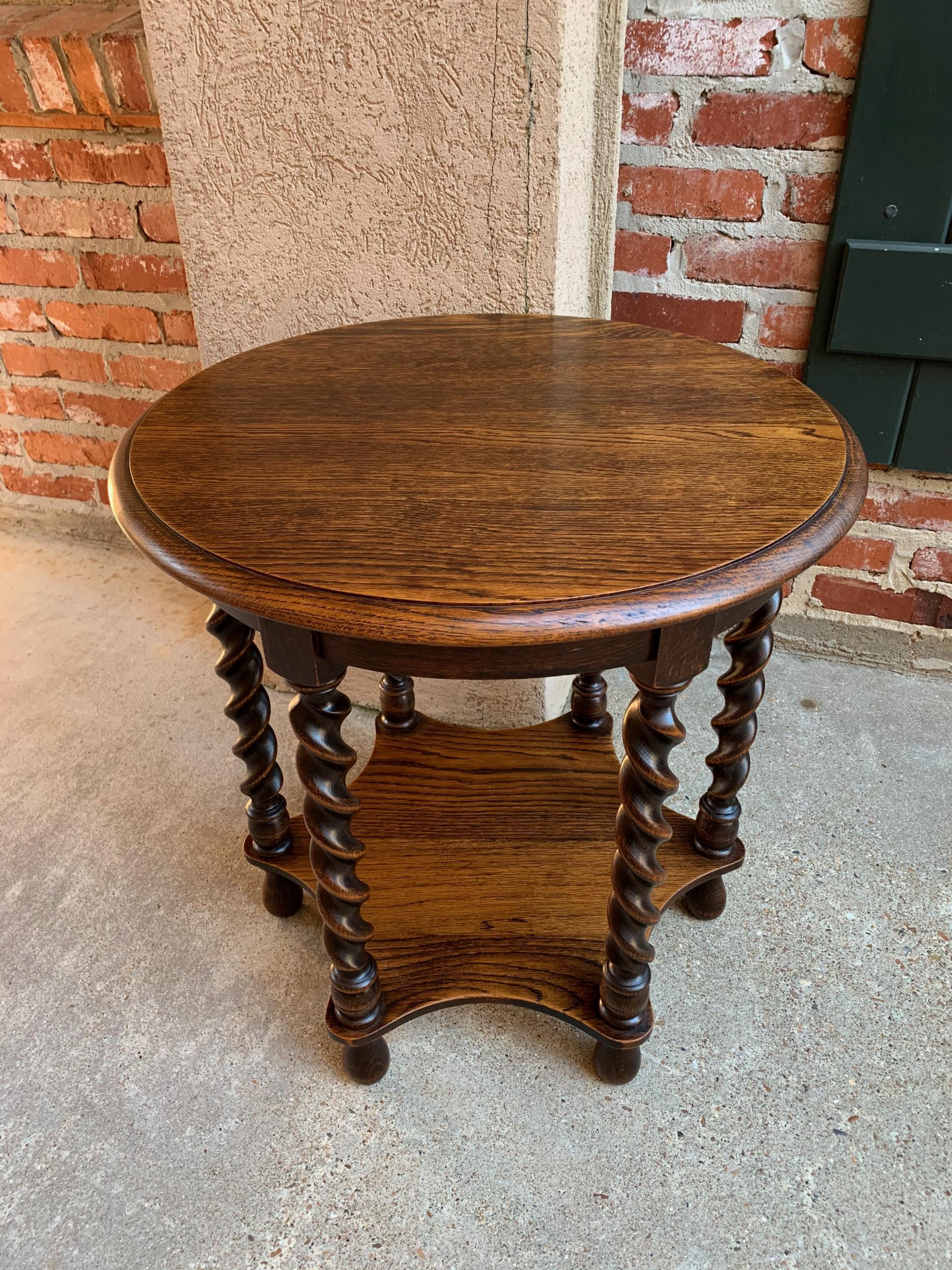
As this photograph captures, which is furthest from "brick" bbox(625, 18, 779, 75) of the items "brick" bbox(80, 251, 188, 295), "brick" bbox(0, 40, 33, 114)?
"brick" bbox(0, 40, 33, 114)

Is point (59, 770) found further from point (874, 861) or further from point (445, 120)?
point (874, 861)

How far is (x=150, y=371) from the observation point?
2.17 m

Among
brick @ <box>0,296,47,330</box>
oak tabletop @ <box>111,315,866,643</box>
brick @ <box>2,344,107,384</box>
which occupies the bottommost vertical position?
brick @ <box>2,344,107,384</box>

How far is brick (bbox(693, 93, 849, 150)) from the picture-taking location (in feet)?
4.95

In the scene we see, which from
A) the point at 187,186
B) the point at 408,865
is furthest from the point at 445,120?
the point at 408,865

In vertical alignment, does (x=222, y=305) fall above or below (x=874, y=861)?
above

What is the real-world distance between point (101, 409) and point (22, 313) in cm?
29

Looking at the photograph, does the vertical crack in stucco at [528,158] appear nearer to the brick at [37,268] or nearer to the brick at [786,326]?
the brick at [786,326]

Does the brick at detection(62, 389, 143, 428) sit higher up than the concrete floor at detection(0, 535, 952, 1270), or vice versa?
the brick at detection(62, 389, 143, 428)

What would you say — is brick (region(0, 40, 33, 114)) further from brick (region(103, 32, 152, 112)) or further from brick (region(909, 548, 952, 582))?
brick (region(909, 548, 952, 582))

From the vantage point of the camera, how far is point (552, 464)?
3.11 ft

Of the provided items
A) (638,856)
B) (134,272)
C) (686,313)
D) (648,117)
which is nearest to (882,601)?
(686,313)

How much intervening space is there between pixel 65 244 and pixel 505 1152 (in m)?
2.09

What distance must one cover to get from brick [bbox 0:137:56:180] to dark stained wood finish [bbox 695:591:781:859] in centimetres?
186
